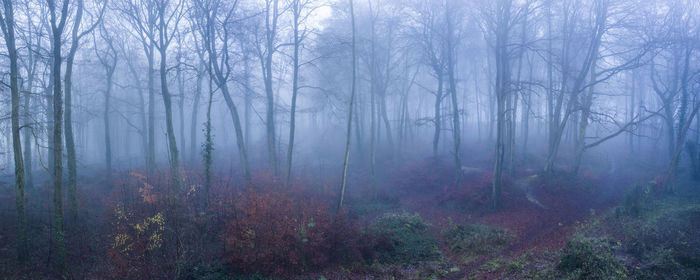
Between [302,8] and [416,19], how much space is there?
777 centimetres

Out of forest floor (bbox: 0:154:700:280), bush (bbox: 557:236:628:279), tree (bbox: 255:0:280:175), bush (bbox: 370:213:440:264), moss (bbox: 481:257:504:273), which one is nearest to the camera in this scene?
bush (bbox: 557:236:628:279)

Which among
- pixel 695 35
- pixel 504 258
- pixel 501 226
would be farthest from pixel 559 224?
pixel 695 35

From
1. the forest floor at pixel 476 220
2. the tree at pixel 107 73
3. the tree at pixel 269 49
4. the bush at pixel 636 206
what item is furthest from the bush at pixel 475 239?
the tree at pixel 107 73

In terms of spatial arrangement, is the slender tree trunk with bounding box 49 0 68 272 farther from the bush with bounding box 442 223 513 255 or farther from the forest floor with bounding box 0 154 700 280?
the bush with bounding box 442 223 513 255

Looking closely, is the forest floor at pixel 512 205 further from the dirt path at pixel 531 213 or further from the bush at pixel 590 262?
the bush at pixel 590 262

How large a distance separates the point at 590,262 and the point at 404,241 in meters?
5.50

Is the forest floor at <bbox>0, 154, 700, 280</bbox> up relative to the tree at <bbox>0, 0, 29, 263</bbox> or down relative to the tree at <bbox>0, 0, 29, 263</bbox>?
down

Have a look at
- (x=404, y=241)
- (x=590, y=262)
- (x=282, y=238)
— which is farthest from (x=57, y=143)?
(x=590, y=262)

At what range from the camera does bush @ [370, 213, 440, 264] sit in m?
11.2

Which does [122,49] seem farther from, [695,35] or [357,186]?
[695,35]

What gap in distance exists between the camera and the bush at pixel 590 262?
25.4 ft

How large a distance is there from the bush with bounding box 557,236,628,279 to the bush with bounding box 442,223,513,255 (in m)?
3.22

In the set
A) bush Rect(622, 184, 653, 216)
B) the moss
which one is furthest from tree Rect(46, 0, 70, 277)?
bush Rect(622, 184, 653, 216)

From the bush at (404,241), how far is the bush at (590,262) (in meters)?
3.91
